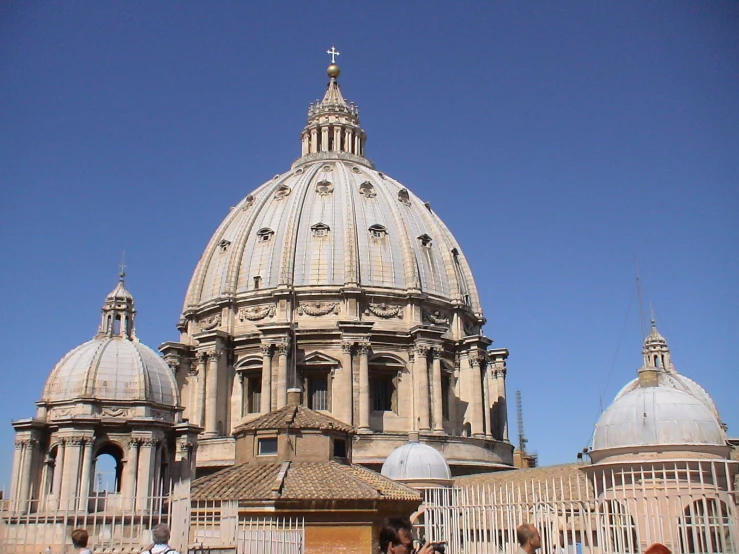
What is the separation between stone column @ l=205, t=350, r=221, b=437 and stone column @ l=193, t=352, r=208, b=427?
385 millimetres

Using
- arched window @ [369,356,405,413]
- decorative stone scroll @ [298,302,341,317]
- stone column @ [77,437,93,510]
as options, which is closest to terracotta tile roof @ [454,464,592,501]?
arched window @ [369,356,405,413]

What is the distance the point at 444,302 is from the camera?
54.3 metres

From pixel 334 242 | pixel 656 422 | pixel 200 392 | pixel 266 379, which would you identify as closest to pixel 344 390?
pixel 266 379

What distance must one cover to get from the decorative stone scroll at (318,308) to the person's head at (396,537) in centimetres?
4263

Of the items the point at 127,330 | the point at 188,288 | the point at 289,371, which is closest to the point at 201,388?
the point at 289,371

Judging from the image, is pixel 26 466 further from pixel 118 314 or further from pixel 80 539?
pixel 80 539

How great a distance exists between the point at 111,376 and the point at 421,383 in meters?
22.6

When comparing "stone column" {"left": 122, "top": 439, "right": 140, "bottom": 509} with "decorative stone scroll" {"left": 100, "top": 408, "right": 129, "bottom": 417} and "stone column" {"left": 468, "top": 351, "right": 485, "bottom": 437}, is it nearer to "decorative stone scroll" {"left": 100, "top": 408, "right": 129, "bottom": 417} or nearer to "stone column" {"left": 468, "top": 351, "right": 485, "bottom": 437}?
"decorative stone scroll" {"left": 100, "top": 408, "right": 129, "bottom": 417}

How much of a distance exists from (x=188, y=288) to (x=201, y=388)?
11.2 meters

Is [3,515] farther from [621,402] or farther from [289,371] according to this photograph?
[289,371]

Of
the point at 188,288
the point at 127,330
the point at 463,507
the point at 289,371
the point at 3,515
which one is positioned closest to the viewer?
the point at 3,515

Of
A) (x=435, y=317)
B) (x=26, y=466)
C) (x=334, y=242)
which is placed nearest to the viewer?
(x=26, y=466)

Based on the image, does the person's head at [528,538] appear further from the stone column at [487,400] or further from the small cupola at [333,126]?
the small cupola at [333,126]

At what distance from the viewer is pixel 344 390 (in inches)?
1874
